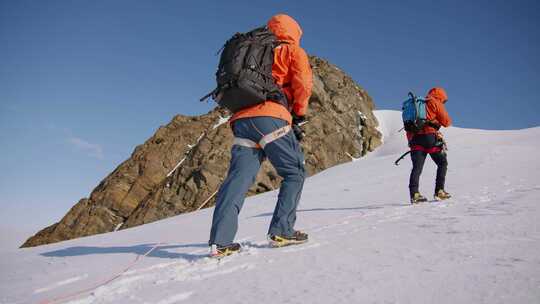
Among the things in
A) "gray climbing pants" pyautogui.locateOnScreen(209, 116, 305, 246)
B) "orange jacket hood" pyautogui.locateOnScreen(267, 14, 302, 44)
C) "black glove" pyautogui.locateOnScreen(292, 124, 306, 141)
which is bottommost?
"gray climbing pants" pyautogui.locateOnScreen(209, 116, 305, 246)

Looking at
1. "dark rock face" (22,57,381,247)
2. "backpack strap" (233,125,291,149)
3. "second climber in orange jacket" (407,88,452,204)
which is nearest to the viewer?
"backpack strap" (233,125,291,149)

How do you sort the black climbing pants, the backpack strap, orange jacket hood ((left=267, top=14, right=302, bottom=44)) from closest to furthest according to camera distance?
the backpack strap < orange jacket hood ((left=267, top=14, right=302, bottom=44)) < the black climbing pants

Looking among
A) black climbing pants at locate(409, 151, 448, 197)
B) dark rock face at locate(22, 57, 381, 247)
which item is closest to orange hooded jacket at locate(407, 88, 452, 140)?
black climbing pants at locate(409, 151, 448, 197)

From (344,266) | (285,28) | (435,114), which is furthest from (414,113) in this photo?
(344,266)

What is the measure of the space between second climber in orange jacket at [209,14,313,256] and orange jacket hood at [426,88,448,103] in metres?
4.13

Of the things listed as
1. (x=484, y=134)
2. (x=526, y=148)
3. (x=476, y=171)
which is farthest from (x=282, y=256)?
(x=484, y=134)

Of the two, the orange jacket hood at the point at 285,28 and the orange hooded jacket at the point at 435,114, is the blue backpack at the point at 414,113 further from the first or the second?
the orange jacket hood at the point at 285,28

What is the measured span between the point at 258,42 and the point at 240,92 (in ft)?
1.75

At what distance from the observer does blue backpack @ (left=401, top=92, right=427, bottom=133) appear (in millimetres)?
6455

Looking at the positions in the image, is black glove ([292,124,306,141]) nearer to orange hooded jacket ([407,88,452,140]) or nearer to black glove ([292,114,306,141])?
black glove ([292,114,306,141])

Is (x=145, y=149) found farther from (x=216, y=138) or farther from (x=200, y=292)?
(x=200, y=292)

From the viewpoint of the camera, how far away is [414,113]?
21.2ft

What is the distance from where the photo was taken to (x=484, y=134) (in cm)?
1908

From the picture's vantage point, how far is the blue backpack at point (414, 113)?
254 inches
